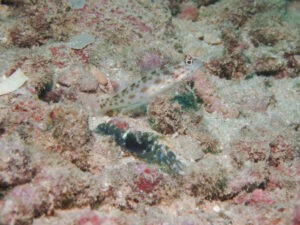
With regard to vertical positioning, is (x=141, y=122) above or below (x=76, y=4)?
below

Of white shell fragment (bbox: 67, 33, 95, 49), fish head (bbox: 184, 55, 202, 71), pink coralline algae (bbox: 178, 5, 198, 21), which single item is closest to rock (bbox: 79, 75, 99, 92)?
white shell fragment (bbox: 67, 33, 95, 49)

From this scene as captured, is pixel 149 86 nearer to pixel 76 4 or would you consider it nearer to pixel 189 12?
pixel 76 4

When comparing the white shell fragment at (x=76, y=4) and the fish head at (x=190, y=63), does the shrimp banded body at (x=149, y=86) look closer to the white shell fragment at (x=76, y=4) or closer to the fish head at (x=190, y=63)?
the fish head at (x=190, y=63)

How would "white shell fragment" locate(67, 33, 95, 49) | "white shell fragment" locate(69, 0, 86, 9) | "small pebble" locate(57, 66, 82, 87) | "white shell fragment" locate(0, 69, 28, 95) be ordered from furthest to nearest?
1. "white shell fragment" locate(69, 0, 86, 9)
2. "white shell fragment" locate(67, 33, 95, 49)
3. "small pebble" locate(57, 66, 82, 87)
4. "white shell fragment" locate(0, 69, 28, 95)

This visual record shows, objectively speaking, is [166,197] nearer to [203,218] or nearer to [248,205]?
[203,218]

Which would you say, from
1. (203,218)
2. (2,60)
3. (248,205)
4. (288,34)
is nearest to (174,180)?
(203,218)

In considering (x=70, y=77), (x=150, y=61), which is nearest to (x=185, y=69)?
(x=150, y=61)

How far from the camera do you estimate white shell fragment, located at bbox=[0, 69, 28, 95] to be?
539 centimetres

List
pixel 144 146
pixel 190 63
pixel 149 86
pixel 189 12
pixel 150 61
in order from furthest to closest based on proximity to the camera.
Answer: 1. pixel 189 12
2. pixel 150 61
3. pixel 190 63
4. pixel 149 86
5. pixel 144 146

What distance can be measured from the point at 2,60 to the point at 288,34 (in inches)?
287

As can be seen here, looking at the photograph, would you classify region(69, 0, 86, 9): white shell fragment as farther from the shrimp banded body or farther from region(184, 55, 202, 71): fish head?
region(184, 55, 202, 71): fish head

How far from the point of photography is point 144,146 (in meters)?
5.12

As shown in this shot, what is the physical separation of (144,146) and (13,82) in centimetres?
252

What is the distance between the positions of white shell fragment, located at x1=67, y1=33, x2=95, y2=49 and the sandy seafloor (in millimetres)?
41
